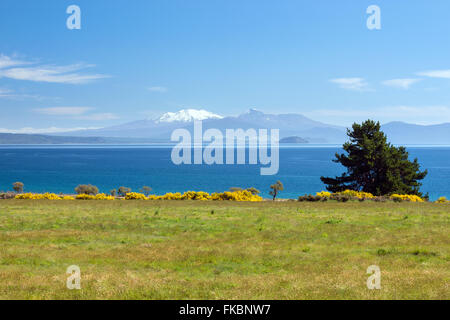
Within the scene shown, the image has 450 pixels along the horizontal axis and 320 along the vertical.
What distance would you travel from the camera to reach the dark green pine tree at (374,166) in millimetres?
59875

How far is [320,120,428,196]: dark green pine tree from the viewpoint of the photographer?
59.9 meters

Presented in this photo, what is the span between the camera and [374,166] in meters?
61.4

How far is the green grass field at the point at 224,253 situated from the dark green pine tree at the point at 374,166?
2892cm

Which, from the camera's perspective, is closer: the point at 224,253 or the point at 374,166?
the point at 224,253

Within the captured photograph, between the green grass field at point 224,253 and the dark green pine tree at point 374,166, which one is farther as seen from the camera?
the dark green pine tree at point 374,166

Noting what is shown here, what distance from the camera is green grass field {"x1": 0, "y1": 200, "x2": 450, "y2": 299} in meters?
12.9

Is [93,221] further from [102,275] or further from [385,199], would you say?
[385,199]

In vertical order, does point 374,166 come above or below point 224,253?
above

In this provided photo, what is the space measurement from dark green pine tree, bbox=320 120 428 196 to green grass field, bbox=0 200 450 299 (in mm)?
28924

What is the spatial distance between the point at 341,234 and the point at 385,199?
71.5 feet

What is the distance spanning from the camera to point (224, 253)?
1808cm

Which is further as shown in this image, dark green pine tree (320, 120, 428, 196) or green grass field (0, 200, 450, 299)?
dark green pine tree (320, 120, 428, 196)

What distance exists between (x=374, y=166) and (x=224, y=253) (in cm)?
4866

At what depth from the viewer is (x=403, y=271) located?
49.3 ft
